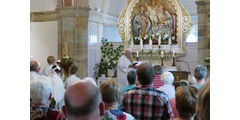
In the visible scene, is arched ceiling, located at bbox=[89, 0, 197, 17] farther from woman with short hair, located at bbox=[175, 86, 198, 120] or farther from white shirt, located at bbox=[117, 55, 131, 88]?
woman with short hair, located at bbox=[175, 86, 198, 120]

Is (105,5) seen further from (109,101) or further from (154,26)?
(109,101)

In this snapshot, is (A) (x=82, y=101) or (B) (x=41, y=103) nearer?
(A) (x=82, y=101)

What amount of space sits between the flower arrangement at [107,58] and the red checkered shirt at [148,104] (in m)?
9.35

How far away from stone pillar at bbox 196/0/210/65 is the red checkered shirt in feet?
19.9

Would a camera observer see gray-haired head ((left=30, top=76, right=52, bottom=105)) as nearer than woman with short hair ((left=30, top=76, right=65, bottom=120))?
No

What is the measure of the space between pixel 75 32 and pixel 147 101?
30.0 ft

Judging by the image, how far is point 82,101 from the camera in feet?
6.43

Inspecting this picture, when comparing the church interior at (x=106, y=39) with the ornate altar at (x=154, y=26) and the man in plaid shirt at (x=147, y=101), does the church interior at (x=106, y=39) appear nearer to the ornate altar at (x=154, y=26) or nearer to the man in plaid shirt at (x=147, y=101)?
the ornate altar at (x=154, y=26)

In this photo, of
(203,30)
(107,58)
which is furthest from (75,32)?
(203,30)

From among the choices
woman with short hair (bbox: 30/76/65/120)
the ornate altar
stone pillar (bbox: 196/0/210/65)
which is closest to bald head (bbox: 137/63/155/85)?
woman with short hair (bbox: 30/76/65/120)

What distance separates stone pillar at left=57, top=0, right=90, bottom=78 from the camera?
1206 cm

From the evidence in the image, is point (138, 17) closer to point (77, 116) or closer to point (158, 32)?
point (158, 32)

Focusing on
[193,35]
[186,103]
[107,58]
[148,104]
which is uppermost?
[193,35]

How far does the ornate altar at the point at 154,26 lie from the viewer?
12.0 meters
